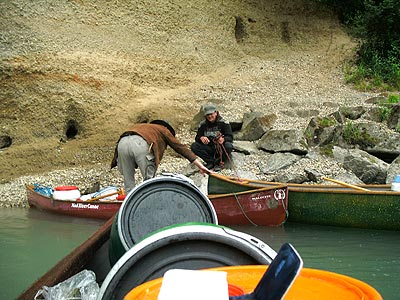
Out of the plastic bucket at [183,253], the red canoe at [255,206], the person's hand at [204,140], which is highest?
the plastic bucket at [183,253]

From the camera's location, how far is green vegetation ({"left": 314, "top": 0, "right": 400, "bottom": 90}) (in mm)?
15719

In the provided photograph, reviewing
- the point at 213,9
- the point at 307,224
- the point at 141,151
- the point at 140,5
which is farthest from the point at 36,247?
the point at 213,9

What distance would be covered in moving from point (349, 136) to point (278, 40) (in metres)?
9.52

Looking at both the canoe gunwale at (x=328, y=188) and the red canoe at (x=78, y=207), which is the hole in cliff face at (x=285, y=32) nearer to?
the canoe gunwale at (x=328, y=188)

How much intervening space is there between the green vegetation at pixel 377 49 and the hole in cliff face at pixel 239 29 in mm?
4574

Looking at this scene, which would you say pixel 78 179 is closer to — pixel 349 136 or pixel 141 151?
pixel 141 151

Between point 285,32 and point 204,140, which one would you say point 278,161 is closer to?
point 204,140

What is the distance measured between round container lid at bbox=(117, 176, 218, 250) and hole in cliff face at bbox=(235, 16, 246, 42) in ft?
54.5

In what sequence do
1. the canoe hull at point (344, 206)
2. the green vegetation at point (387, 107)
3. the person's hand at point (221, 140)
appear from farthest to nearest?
the green vegetation at point (387, 107), the person's hand at point (221, 140), the canoe hull at point (344, 206)

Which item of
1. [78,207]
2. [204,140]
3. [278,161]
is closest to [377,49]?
[278,161]

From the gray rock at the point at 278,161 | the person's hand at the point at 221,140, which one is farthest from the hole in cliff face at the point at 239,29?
the person's hand at the point at 221,140

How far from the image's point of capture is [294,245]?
661 centimetres

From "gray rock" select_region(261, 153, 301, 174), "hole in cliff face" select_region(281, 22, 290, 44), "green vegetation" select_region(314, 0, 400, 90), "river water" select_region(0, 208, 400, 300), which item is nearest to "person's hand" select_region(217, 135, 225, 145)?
"gray rock" select_region(261, 153, 301, 174)

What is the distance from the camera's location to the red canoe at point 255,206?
283 inches
